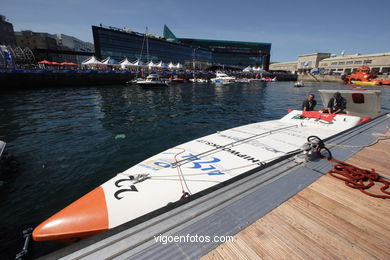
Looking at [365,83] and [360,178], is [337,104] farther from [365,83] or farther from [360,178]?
[365,83]

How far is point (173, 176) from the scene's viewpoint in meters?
4.33

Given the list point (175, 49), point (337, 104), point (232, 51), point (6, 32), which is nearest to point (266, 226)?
point (337, 104)

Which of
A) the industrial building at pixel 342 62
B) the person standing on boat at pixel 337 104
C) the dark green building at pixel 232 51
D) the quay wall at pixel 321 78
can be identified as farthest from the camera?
the dark green building at pixel 232 51

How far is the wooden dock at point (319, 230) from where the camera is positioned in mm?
2000

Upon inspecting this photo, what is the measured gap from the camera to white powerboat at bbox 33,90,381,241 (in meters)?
3.07

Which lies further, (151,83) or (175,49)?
(175,49)

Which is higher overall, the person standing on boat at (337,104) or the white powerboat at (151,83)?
the white powerboat at (151,83)

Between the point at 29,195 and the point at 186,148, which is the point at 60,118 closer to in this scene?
the point at 29,195

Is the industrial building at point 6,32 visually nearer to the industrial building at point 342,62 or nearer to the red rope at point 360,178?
the red rope at point 360,178

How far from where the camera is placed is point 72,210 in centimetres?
326

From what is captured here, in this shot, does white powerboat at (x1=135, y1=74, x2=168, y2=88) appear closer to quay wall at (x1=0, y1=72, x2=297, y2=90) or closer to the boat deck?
quay wall at (x1=0, y1=72, x2=297, y2=90)

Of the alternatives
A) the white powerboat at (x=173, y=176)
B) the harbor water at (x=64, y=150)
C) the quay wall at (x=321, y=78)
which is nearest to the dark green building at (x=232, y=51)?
the quay wall at (x=321, y=78)

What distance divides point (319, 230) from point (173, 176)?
3.00 metres

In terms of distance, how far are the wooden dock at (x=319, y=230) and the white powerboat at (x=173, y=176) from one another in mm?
1054
